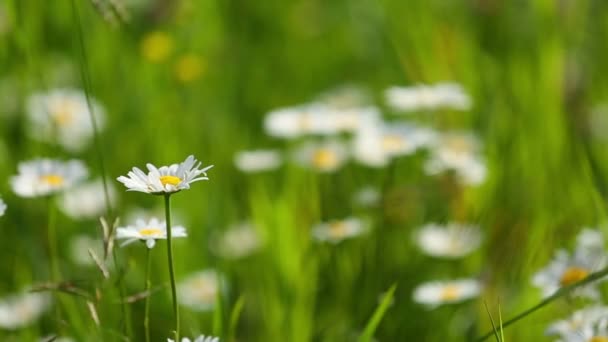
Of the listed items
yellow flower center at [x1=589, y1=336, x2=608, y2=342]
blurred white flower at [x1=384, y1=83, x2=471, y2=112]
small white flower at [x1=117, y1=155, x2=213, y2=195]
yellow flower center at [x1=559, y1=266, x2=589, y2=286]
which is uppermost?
blurred white flower at [x1=384, y1=83, x2=471, y2=112]

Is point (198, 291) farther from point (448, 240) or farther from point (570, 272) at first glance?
point (570, 272)

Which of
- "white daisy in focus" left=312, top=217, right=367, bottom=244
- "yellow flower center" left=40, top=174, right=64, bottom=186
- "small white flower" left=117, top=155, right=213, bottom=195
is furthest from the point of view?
"white daisy in focus" left=312, top=217, right=367, bottom=244

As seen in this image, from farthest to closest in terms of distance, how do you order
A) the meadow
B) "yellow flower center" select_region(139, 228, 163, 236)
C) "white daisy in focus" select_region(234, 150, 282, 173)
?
1. "white daisy in focus" select_region(234, 150, 282, 173)
2. the meadow
3. "yellow flower center" select_region(139, 228, 163, 236)

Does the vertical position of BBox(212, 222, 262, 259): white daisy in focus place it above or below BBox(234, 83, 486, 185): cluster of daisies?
below

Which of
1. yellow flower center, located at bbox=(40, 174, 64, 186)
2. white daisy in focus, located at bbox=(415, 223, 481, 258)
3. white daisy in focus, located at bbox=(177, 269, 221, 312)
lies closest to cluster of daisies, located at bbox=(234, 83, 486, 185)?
white daisy in focus, located at bbox=(415, 223, 481, 258)

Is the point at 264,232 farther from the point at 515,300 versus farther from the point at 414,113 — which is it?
the point at 414,113

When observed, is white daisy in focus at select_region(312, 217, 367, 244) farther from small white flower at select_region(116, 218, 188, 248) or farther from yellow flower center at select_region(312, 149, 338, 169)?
small white flower at select_region(116, 218, 188, 248)

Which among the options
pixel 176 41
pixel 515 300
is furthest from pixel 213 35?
pixel 515 300

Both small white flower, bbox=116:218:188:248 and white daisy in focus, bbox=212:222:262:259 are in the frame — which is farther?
white daisy in focus, bbox=212:222:262:259
